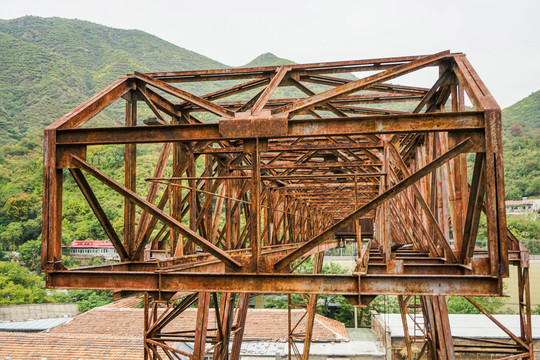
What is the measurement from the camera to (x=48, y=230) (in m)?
5.98

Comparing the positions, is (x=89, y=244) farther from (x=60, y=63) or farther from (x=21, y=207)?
(x=60, y=63)

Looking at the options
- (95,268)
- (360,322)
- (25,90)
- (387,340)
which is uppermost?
(25,90)

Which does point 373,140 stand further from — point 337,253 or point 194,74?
point 337,253

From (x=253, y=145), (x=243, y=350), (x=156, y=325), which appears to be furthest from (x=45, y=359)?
(x=253, y=145)

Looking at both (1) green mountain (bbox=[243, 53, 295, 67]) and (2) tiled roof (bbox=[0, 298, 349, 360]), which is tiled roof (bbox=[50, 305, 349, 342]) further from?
(1) green mountain (bbox=[243, 53, 295, 67])

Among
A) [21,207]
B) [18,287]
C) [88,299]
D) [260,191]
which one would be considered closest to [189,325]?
[88,299]

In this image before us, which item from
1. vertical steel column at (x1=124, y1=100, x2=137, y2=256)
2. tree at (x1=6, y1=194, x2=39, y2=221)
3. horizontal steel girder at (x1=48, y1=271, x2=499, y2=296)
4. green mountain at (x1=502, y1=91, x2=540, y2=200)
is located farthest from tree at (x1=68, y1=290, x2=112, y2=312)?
green mountain at (x1=502, y1=91, x2=540, y2=200)

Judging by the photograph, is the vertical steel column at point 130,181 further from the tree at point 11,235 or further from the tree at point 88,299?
the tree at point 11,235

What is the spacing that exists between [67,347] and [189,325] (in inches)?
Result: 273

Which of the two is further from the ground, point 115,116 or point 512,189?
point 115,116

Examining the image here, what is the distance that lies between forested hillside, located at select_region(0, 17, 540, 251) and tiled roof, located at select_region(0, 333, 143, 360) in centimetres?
2832

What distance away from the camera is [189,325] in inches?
1123

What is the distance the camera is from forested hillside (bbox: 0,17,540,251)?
194 feet

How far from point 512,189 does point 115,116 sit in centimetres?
7234
